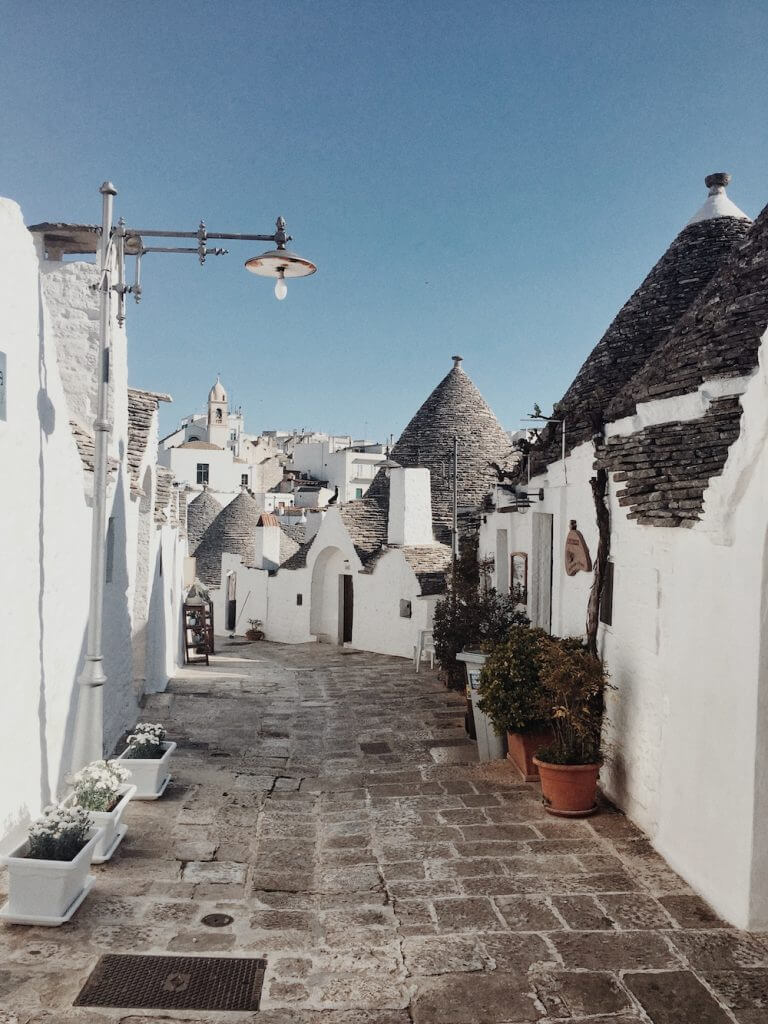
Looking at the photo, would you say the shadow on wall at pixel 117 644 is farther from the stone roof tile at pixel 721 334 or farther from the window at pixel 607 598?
the stone roof tile at pixel 721 334

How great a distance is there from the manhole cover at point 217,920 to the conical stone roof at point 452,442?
15424 mm

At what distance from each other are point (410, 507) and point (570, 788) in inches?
510

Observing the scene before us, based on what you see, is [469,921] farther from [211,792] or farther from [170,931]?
[211,792]

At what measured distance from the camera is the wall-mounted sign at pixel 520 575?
1131 cm

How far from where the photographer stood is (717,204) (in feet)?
34.1

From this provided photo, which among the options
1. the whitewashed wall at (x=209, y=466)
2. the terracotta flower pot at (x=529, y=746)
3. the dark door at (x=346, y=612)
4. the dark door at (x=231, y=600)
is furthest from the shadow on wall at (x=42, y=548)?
the whitewashed wall at (x=209, y=466)

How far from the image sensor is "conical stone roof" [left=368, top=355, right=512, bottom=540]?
2023 centimetres

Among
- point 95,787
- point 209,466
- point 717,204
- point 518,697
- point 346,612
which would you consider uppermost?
point 717,204

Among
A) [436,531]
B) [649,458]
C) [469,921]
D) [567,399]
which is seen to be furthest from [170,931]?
[436,531]

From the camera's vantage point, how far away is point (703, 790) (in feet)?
16.9

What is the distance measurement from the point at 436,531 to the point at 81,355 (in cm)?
1254

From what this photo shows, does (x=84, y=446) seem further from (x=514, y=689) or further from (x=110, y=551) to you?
(x=514, y=689)

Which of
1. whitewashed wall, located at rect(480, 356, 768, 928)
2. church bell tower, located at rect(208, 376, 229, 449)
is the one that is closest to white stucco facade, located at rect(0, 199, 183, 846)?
whitewashed wall, located at rect(480, 356, 768, 928)

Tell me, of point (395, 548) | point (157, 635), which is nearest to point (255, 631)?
point (395, 548)
